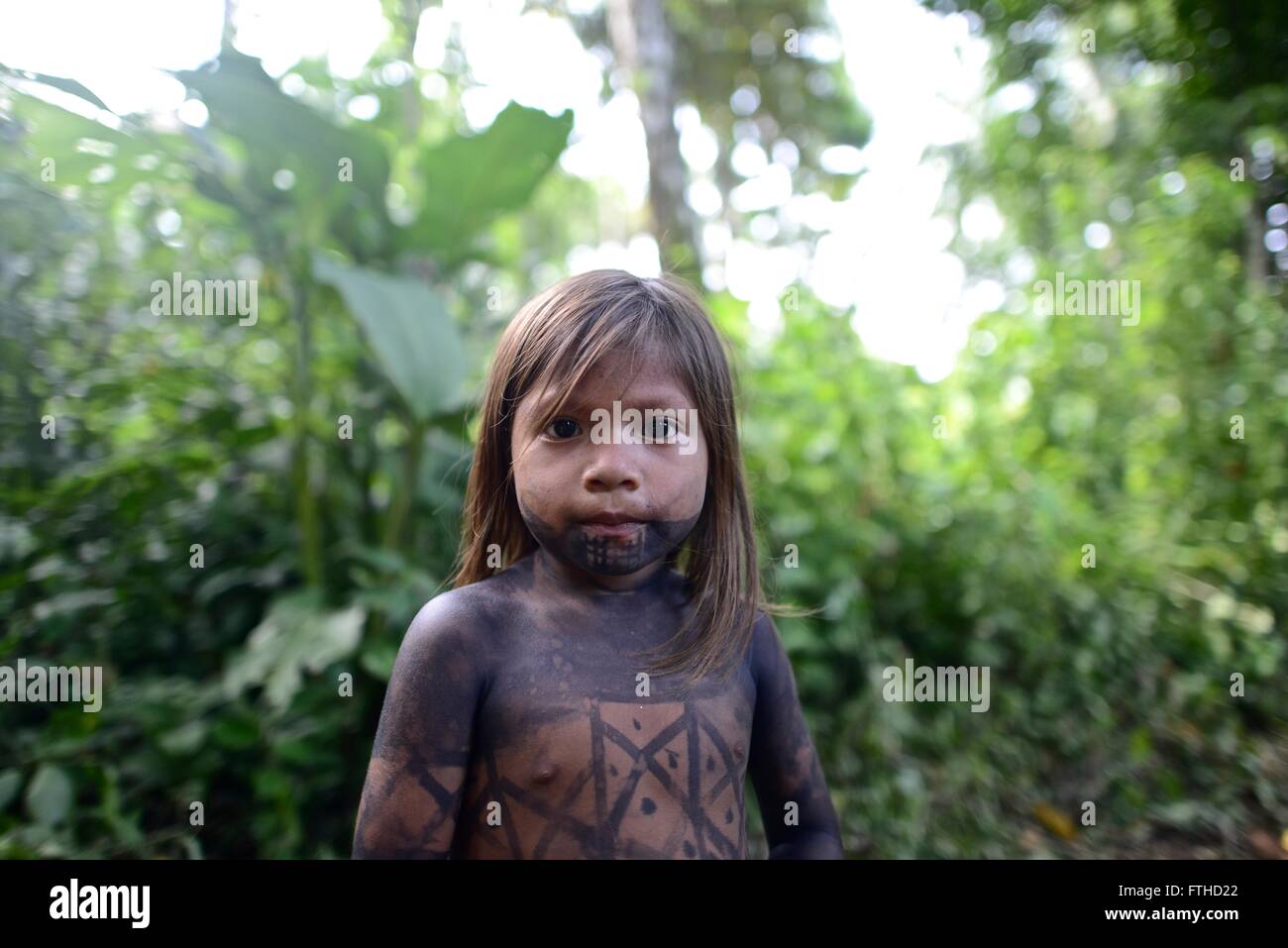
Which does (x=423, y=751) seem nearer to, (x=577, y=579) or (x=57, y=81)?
(x=577, y=579)

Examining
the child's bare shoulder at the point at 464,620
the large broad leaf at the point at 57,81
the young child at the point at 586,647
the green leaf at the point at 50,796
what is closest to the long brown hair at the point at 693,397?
the young child at the point at 586,647

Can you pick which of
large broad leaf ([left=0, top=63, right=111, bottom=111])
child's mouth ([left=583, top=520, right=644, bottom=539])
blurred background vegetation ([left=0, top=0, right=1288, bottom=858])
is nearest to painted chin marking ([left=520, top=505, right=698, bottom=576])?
child's mouth ([left=583, top=520, right=644, bottom=539])

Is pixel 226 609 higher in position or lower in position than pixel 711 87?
lower

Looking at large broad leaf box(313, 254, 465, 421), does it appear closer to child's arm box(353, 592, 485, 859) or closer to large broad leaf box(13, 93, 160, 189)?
large broad leaf box(13, 93, 160, 189)

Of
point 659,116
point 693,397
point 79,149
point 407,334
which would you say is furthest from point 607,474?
point 659,116

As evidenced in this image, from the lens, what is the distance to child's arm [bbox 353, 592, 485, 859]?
1.14m

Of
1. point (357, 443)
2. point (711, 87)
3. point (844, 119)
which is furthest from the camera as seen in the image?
point (844, 119)

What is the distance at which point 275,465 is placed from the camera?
2723 mm

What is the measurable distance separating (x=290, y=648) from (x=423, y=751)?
46.0 inches

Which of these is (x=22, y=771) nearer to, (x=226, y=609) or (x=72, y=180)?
(x=226, y=609)
